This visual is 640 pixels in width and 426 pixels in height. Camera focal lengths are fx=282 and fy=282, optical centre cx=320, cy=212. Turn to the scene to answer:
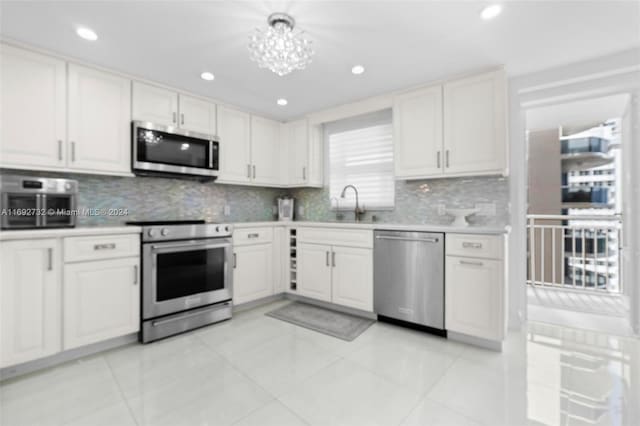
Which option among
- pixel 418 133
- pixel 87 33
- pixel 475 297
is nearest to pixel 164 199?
pixel 87 33

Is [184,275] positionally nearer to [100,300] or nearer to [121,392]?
[100,300]

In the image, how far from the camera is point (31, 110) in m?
2.09

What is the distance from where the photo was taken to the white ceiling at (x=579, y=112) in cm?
280

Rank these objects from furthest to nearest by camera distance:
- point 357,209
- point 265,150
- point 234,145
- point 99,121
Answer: point 265,150, point 357,209, point 234,145, point 99,121

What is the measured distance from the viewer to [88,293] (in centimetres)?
212

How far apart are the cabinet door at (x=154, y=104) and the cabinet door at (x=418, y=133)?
225 centimetres

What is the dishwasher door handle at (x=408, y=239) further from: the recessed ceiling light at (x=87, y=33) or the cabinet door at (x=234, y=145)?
the recessed ceiling light at (x=87, y=33)

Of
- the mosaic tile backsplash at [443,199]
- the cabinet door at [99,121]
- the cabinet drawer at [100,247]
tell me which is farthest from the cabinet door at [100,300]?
the mosaic tile backsplash at [443,199]

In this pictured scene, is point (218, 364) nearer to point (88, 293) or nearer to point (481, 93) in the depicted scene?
point (88, 293)

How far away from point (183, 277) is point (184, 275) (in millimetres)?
20

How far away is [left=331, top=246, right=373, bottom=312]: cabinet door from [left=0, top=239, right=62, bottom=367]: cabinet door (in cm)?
231

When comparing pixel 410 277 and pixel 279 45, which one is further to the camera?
pixel 410 277

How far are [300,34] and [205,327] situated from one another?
2647mm

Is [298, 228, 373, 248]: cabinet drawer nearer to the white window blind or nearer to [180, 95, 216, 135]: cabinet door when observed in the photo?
the white window blind
